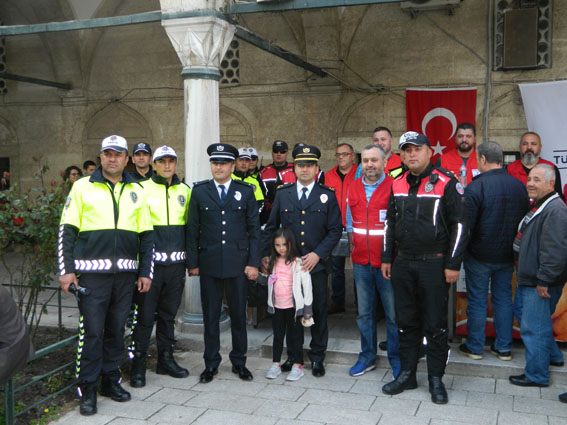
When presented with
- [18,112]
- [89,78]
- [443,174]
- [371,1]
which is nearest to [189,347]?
[443,174]

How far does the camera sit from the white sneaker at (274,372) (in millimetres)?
5309

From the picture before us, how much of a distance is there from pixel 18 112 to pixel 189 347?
959 centimetres

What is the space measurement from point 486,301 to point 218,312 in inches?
95.9

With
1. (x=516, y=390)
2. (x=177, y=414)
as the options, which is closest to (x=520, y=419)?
(x=516, y=390)

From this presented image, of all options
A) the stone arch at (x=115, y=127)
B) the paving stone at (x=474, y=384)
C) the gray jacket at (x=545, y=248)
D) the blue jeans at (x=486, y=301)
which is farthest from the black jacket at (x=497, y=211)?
the stone arch at (x=115, y=127)

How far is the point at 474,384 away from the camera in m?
5.11

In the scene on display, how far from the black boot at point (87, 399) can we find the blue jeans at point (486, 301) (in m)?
Answer: 3.30

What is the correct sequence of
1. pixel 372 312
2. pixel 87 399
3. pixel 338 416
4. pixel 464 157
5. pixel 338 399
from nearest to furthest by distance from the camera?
pixel 338 416 < pixel 87 399 < pixel 338 399 < pixel 372 312 < pixel 464 157

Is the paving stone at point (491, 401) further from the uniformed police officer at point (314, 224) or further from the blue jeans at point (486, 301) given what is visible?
the uniformed police officer at point (314, 224)

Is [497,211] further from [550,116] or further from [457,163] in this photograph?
[550,116]

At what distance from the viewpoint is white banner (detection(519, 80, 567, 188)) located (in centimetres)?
985

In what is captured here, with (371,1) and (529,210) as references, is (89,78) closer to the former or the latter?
(371,1)

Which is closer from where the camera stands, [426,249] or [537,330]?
[426,249]

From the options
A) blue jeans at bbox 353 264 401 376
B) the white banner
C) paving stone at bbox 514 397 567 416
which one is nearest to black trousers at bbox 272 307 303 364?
blue jeans at bbox 353 264 401 376
